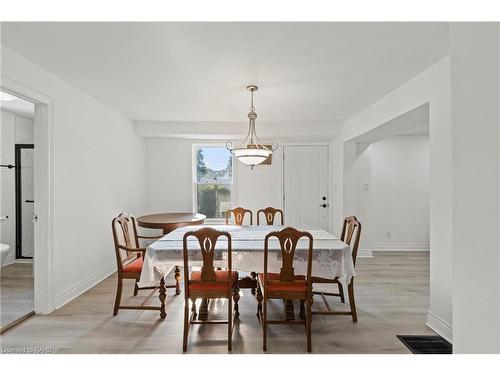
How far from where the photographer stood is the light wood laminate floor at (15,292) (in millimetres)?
2580

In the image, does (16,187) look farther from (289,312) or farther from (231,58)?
(289,312)

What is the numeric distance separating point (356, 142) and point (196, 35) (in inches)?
141

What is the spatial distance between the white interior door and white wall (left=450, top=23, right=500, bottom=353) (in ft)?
14.7

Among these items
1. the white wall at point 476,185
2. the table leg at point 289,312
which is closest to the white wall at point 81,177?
the table leg at point 289,312

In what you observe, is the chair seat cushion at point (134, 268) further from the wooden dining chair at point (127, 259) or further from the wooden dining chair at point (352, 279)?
the wooden dining chair at point (352, 279)

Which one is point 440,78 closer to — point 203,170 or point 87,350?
point 87,350

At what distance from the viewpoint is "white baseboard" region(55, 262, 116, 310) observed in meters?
2.78

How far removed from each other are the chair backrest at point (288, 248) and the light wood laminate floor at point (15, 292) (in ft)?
8.08

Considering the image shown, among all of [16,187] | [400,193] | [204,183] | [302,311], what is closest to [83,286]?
[16,187]

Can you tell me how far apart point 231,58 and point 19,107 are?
11.7 feet

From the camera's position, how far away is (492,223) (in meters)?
0.71

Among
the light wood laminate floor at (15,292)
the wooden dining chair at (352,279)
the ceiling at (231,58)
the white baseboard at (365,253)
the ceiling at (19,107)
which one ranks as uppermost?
the ceiling at (19,107)

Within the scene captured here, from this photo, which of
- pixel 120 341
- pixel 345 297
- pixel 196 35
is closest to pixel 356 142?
pixel 345 297

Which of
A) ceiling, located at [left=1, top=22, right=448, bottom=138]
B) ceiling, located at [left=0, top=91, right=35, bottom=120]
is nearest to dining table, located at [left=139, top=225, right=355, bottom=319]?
ceiling, located at [left=1, top=22, right=448, bottom=138]
